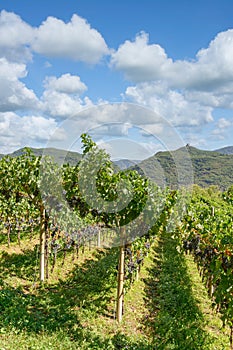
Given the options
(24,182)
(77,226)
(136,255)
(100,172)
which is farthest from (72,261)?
(100,172)

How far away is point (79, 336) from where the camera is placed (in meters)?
7.85

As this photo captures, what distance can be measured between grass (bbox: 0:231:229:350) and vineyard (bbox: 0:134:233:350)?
29 millimetres

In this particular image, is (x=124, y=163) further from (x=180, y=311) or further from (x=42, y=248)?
(x=42, y=248)

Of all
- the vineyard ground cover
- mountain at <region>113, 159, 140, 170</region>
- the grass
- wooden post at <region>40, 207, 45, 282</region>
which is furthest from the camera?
wooden post at <region>40, 207, 45, 282</region>

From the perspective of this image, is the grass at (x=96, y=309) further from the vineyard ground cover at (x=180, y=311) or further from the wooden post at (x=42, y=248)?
the wooden post at (x=42, y=248)

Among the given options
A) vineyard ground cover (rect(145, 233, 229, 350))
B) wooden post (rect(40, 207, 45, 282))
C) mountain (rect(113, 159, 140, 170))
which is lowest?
vineyard ground cover (rect(145, 233, 229, 350))

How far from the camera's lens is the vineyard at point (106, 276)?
25.1 ft

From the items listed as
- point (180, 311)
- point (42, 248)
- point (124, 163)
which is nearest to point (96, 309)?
point (180, 311)

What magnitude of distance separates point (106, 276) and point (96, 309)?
124 inches

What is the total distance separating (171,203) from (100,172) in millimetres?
2699

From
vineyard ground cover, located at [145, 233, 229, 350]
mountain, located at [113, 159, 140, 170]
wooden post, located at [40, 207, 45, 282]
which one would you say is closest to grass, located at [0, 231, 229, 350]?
vineyard ground cover, located at [145, 233, 229, 350]

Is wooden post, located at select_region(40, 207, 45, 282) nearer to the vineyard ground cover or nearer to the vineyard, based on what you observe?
the vineyard

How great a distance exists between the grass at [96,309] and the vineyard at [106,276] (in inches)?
1.1

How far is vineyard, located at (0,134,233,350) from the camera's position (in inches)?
301
